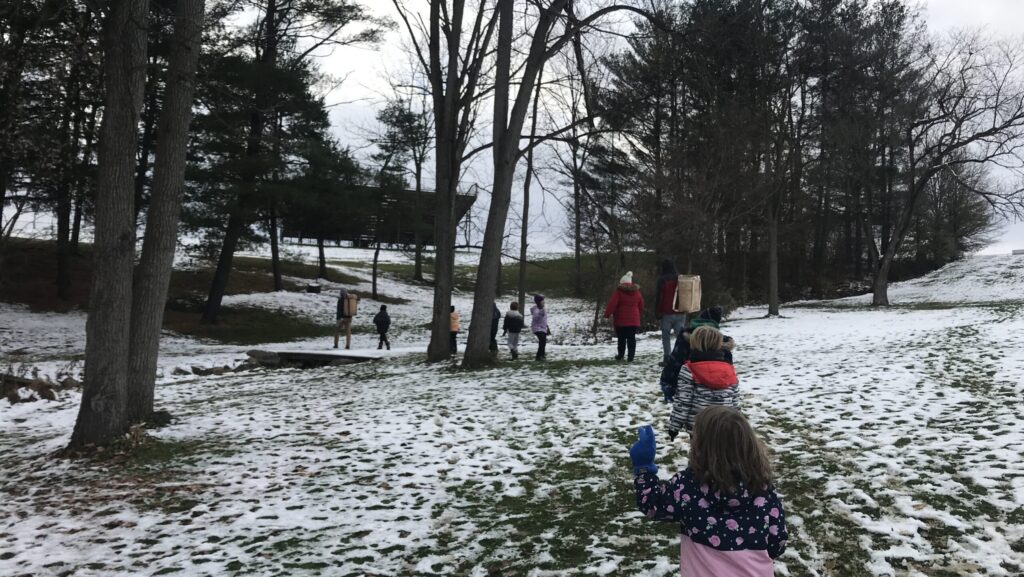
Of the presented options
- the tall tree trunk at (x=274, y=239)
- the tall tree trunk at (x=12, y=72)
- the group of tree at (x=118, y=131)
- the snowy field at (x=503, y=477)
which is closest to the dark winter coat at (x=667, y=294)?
the snowy field at (x=503, y=477)

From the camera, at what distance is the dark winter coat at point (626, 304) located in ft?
39.9

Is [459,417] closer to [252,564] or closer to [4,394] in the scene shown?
[252,564]

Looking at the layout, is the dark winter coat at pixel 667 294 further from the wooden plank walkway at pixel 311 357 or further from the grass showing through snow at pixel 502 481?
the wooden plank walkway at pixel 311 357

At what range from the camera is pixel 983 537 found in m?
4.10

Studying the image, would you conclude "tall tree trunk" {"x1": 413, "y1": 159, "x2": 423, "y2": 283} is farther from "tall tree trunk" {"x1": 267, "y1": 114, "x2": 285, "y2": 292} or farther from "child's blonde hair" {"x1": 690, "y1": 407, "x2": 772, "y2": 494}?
"child's blonde hair" {"x1": 690, "y1": 407, "x2": 772, "y2": 494}

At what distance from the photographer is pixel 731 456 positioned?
256cm

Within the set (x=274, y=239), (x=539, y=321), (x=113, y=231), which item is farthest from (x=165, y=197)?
(x=274, y=239)

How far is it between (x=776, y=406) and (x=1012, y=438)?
256 cm

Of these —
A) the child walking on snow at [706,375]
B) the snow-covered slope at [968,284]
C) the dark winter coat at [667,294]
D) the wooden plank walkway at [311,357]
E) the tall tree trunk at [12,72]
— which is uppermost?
the tall tree trunk at [12,72]

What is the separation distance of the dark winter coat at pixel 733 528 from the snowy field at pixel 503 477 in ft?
4.69

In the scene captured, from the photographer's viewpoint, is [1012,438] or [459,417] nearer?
[1012,438]

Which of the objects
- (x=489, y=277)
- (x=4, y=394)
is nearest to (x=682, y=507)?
(x=489, y=277)

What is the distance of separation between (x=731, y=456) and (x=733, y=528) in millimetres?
304

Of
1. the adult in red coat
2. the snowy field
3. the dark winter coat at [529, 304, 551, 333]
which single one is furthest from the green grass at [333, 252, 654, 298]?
the snowy field
